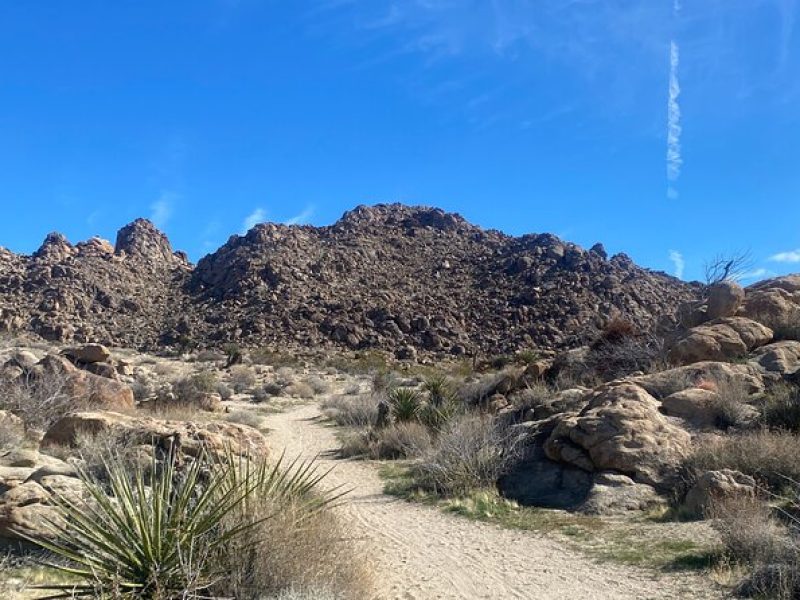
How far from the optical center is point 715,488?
8758 mm

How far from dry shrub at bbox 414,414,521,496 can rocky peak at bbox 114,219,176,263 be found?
2366 inches

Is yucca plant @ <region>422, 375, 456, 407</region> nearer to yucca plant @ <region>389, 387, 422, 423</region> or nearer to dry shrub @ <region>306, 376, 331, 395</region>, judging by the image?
yucca plant @ <region>389, 387, 422, 423</region>

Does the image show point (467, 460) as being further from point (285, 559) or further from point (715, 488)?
point (285, 559)

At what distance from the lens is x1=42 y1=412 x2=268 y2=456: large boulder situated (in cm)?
Answer: 1036

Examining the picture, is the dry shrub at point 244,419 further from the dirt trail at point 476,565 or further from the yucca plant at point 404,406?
the dirt trail at point 476,565

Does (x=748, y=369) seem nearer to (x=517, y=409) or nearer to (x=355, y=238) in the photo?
(x=517, y=409)

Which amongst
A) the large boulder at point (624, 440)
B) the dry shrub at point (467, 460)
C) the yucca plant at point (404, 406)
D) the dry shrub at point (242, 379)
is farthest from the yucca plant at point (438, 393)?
the dry shrub at point (242, 379)

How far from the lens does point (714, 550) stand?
23.2 ft

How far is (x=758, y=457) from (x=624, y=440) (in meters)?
2.09

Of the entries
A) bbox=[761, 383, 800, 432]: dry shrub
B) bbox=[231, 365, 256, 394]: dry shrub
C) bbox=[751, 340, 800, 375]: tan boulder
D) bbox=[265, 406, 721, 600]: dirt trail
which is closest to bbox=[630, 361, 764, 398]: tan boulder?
bbox=[751, 340, 800, 375]: tan boulder

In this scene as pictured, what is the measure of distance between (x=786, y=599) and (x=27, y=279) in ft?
198

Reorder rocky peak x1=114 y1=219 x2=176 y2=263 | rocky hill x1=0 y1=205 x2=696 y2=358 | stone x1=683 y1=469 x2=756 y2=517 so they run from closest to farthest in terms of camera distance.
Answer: stone x1=683 y1=469 x2=756 y2=517, rocky hill x1=0 y1=205 x2=696 y2=358, rocky peak x1=114 y1=219 x2=176 y2=263

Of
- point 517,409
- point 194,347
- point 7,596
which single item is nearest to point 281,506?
point 7,596

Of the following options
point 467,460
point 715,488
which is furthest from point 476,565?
point 467,460
